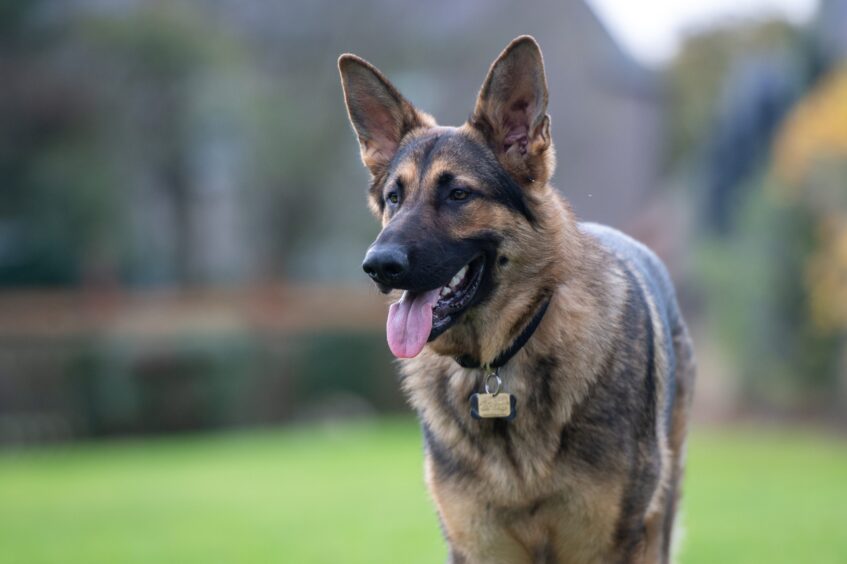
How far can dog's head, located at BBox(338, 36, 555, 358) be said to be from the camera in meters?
4.08

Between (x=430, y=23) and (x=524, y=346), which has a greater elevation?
(x=430, y=23)

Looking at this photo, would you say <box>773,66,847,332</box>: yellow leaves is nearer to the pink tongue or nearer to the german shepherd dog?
the german shepherd dog

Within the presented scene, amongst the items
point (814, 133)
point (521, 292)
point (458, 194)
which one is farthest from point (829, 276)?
point (458, 194)

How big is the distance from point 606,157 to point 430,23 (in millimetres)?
9489

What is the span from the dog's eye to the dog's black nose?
1.43ft

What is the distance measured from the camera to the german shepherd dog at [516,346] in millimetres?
4160

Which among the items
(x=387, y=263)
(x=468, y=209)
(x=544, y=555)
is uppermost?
(x=468, y=209)

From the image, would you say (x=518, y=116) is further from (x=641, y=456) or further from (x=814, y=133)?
(x=814, y=133)

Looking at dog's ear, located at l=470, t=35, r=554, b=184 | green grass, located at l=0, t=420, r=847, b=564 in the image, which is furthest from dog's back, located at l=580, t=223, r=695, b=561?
green grass, located at l=0, t=420, r=847, b=564

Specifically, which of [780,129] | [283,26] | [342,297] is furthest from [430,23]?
[780,129]

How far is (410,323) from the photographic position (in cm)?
411

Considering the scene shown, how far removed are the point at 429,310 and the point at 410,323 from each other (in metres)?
0.09

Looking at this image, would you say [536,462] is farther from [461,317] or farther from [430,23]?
[430,23]

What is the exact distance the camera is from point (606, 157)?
36.8 metres
